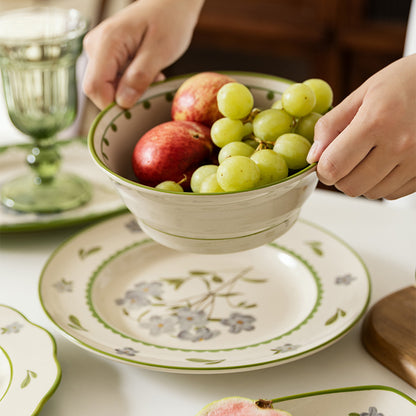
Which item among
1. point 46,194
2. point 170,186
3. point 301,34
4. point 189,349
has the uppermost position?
point 170,186

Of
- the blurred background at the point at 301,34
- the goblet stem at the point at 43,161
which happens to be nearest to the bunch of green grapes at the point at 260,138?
the goblet stem at the point at 43,161

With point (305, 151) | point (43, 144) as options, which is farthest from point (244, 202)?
point (43, 144)

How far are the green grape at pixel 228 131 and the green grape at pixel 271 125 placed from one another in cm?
2

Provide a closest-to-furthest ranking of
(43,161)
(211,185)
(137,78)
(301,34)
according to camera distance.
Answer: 1. (211,185)
2. (137,78)
3. (43,161)
4. (301,34)

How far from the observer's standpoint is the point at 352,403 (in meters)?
0.75

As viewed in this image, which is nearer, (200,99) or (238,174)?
(238,174)

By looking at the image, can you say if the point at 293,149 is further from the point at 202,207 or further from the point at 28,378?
the point at 28,378

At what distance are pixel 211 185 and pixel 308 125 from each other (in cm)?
17

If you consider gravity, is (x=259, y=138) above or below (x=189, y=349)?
above

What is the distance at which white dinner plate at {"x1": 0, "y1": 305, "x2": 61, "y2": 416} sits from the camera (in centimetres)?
75

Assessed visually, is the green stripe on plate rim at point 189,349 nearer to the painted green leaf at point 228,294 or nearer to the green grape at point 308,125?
the painted green leaf at point 228,294

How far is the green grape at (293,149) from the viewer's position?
82 centimetres

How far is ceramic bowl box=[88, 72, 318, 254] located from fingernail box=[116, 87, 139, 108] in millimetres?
32

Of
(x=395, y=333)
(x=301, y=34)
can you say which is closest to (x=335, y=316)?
(x=395, y=333)
